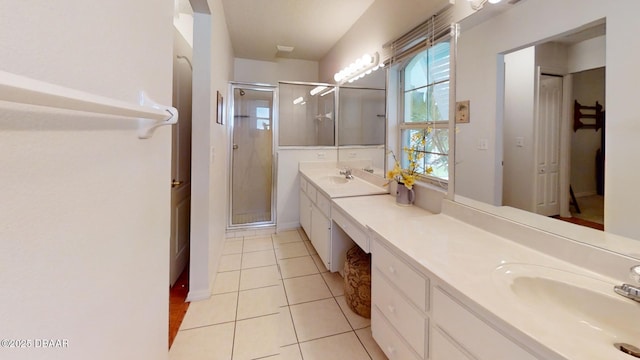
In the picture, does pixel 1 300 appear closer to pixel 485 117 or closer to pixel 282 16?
pixel 485 117

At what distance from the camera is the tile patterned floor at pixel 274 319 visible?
1564 mm

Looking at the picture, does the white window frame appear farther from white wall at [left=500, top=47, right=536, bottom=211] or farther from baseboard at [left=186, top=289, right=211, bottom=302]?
baseboard at [left=186, top=289, right=211, bottom=302]

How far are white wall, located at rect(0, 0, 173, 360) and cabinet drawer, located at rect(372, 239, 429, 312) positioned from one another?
95cm

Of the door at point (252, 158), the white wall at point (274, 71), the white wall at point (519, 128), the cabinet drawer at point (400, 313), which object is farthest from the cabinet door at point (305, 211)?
the white wall at point (274, 71)

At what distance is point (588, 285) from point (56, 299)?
55.0 inches

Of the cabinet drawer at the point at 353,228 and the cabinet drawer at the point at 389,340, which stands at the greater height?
the cabinet drawer at the point at 353,228

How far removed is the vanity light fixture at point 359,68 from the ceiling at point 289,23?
477 mm

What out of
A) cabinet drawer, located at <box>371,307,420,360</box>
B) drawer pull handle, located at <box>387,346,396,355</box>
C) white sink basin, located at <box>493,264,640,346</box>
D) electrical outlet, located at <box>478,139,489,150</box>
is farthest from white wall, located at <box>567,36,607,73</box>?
drawer pull handle, located at <box>387,346,396,355</box>

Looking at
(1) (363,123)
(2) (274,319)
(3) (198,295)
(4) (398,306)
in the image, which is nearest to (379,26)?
(1) (363,123)

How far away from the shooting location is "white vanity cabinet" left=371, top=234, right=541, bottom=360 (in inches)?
31.4

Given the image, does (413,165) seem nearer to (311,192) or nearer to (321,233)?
(321,233)

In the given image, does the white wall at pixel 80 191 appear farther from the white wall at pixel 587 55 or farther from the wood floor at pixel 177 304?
the white wall at pixel 587 55

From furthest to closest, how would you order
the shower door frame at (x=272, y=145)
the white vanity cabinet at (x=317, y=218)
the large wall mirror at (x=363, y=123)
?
the shower door frame at (x=272, y=145), the large wall mirror at (x=363, y=123), the white vanity cabinet at (x=317, y=218)

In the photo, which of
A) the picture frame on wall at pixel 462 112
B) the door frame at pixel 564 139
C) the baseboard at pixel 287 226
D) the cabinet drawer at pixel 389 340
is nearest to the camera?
the door frame at pixel 564 139
